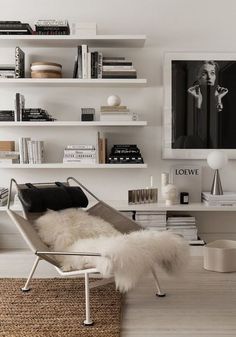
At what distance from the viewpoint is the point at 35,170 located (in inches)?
180

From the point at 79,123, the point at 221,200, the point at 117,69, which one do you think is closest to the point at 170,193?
the point at 221,200

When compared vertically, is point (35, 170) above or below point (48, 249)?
above

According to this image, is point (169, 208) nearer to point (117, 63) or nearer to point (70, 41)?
point (117, 63)

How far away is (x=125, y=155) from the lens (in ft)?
14.2

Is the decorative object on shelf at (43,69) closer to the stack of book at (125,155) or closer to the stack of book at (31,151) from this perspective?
the stack of book at (31,151)

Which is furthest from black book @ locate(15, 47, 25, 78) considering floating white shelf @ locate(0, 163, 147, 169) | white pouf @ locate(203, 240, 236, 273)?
white pouf @ locate(203, 240, 236, 273)

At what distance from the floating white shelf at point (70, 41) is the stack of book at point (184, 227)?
1641mm

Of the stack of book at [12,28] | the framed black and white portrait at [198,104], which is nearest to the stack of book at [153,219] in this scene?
the framed black and white portrait at [198,104]

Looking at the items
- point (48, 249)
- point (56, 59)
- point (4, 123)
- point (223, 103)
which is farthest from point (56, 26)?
point (48, 249)

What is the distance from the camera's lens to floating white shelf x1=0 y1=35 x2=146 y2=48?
4.16 m

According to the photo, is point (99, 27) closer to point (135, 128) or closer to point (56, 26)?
point (56, 26)

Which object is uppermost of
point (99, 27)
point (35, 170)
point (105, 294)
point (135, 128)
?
point (99, 27)

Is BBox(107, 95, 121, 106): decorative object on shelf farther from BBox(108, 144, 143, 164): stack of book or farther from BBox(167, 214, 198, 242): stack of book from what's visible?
BBox(167, 214, 198, 242): stack of book

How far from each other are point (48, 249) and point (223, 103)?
7.49 feet
